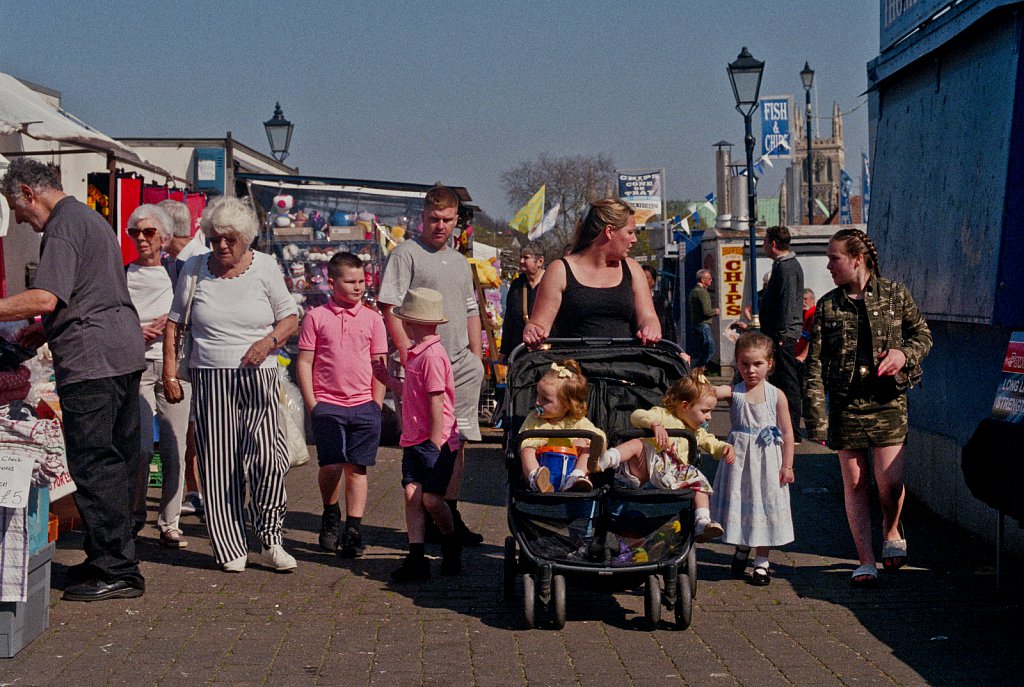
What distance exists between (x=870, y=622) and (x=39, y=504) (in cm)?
401

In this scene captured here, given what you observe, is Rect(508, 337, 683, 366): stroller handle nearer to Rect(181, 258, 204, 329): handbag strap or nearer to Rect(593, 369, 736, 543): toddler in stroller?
Rect(593, 369, 736, 543): toddler in stroller

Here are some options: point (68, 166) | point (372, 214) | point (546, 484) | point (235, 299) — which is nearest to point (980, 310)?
point (546, 484)

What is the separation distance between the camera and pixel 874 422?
745 centimetres

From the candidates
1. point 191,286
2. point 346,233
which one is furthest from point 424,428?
point 346,233

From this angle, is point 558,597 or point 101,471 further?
point 101,471

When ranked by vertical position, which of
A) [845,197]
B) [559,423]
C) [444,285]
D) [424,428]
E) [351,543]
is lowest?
[351,543]

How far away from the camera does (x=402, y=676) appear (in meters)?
5.51

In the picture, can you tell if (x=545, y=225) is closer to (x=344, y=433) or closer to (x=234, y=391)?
(x=344, y=433)

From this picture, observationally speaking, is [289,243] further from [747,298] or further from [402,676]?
[747,298]

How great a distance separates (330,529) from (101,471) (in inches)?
70.6

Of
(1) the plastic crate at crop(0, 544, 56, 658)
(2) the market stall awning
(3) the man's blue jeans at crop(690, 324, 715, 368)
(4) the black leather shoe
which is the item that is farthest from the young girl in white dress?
(3) the man's blue jeans at crop(690, 324, 715, 368)

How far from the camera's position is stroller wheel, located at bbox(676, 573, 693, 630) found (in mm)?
6234

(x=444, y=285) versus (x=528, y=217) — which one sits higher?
(x=528, y=217)

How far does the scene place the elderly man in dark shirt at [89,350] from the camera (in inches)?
264
